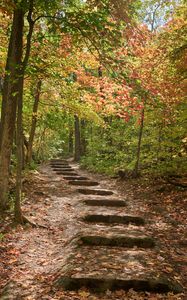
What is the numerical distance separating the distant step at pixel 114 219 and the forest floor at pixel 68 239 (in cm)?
24

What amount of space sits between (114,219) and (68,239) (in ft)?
5.95

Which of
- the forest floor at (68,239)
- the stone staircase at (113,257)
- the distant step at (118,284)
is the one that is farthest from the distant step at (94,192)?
the distant step at (118,284)

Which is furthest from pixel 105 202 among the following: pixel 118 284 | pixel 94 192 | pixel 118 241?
pixel 118 284

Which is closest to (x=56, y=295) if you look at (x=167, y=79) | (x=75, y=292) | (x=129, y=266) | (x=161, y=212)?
(x=75, y=292)

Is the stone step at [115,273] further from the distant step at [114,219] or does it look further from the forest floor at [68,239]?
the distant step at [114,219]

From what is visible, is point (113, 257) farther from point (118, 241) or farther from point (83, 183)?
point (83, 183)

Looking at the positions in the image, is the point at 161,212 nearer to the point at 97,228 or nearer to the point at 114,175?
the point at 97,228

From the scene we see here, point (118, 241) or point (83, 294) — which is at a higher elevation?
point (118, 241)

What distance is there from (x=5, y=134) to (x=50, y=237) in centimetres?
282

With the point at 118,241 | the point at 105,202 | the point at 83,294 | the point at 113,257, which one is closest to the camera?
the point at 83,294

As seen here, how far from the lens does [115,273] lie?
17.1ft

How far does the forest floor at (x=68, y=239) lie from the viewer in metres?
4.94

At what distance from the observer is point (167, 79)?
37.9ft

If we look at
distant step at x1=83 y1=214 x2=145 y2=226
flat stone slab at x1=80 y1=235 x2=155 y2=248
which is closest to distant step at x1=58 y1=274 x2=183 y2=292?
flat stone slab at x1=80 y1=235 x2=155 y2=248
